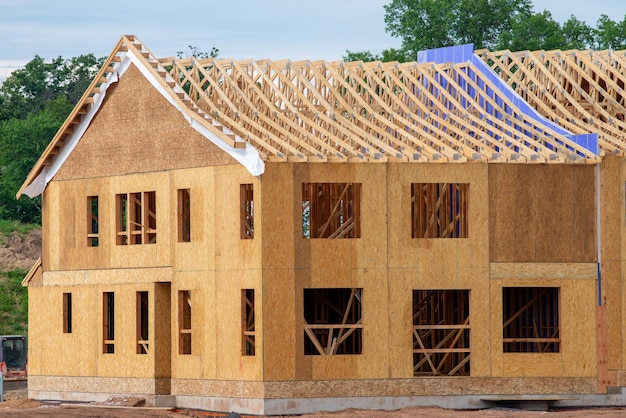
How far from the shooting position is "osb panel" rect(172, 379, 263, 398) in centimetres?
3450

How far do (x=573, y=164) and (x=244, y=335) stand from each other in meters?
8.79

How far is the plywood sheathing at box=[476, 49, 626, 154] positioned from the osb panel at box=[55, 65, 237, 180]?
9821 millimetres

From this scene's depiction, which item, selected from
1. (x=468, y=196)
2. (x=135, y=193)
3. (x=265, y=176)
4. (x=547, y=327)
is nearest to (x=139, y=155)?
(x=135, y=193)

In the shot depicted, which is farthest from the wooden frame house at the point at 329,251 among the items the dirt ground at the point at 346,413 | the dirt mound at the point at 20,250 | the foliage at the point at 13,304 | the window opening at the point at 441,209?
the dirt mound at the point at 20,250

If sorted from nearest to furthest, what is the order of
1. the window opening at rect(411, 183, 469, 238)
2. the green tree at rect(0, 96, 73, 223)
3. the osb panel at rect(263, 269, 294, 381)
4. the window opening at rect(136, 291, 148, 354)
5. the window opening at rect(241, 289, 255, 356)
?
Result: the osb panel at rect(263, 269, 294, 381), the window opening at rect(241, 289, 255, 356), the window opening at rect(411, 183, 469, 238), the window opening at rect(136, 291, 148, 354), the green tree at rect(0, 96, 73, 223)

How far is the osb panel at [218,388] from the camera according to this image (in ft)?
113

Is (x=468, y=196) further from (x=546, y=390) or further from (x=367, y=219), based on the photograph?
(x=546, y=390)

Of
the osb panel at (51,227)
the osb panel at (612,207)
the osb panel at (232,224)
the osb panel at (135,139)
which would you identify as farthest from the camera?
A: the osb panel at (51,227)

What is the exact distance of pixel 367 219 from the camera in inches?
1375

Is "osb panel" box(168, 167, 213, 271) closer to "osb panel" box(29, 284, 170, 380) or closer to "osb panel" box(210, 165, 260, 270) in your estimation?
"osb panel" box(210, 165, 260, 270)

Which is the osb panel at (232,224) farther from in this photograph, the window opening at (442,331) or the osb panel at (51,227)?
the osb panel at (51,227)

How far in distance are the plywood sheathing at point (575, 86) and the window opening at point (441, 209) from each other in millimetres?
3613

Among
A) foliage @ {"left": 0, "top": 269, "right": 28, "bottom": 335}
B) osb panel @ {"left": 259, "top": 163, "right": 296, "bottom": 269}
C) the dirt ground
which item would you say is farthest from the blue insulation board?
foliage @ {"left": 0, "top": 269, "right": 28, "bottom": 335}

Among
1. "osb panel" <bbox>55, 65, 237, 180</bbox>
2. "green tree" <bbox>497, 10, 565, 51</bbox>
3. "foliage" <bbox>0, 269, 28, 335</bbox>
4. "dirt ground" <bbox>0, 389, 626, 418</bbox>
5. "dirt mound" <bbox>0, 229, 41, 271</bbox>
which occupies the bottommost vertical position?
"dirt ground" <bbox>0, 389, 626, 418</bbox>
